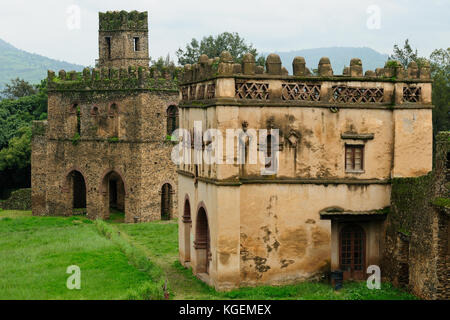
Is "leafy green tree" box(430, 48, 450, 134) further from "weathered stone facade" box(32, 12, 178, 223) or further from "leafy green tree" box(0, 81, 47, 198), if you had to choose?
"leafy green tree" box(0, 81, 47, 198)

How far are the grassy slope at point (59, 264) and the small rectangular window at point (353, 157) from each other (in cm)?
733

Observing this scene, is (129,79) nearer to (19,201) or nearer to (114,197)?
(114,197)

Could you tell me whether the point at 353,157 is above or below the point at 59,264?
above

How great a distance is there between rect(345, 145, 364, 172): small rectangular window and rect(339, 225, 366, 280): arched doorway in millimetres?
1803

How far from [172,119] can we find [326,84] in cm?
2020

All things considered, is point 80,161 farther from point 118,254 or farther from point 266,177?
point 266,177

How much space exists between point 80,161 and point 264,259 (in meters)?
23.7

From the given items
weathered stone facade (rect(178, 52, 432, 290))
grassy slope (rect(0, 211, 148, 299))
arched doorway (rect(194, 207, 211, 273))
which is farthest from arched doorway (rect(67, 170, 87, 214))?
weathered stone facade (rect(178, 52, 432, 290))

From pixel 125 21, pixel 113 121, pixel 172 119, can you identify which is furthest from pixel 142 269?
pixel 125 21

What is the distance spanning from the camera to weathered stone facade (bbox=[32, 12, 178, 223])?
3972 centimetres

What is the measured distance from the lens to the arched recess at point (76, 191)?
143ft

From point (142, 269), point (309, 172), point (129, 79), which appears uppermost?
point (129, 79)

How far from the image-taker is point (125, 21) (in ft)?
151
